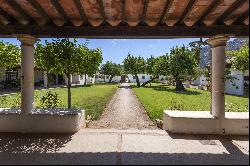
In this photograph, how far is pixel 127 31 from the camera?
7680 mm

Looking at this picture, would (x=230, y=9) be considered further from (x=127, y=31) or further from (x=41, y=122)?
(x=41, y=122)

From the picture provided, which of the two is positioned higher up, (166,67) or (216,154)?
(166,67)

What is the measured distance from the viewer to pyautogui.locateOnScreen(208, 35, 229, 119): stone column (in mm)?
8438

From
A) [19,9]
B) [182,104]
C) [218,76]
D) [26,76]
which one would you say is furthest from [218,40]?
[182,104]

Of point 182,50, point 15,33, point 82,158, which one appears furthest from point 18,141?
point 182,50

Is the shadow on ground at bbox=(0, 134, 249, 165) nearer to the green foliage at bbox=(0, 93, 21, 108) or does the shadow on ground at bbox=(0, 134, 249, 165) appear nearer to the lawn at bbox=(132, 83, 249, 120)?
the green foliage at bbox=(0, 93, 21, 108)

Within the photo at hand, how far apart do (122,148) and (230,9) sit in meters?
4.29

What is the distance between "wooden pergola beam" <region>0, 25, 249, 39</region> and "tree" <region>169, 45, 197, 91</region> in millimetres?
29443

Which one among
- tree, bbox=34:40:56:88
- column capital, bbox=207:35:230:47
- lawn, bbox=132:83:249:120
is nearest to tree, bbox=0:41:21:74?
lawn, bbox=132:83:249:120

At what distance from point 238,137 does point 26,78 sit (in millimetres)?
6920

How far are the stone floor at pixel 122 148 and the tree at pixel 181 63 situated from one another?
28.9 meters

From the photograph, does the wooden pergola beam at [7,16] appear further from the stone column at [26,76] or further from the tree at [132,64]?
the tree at [132,64]

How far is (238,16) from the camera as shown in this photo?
7.00 meters

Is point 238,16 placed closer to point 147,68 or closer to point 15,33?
point 15,33
